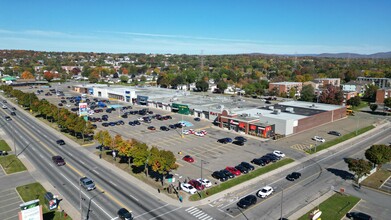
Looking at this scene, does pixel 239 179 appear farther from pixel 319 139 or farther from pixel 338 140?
pixel 338 140

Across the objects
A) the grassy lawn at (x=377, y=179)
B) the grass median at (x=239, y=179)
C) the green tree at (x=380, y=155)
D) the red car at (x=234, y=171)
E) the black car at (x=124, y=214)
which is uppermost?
the green tree at (x=380, y=155)

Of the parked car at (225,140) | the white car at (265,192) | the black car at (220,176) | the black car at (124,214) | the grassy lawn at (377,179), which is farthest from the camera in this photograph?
the parked car at (225,140)

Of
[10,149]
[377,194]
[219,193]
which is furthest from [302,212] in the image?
[10,149]

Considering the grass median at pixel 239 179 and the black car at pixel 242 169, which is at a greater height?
the black car at pixel 242 169

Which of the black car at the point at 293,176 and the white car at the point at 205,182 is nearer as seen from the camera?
the white car at the point at 205,182

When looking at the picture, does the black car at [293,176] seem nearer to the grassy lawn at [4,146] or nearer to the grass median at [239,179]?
the grass median at [239,179]

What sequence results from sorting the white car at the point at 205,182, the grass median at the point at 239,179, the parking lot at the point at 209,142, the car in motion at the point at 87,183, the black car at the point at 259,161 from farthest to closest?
the parking lot at the point at 209,142 < the black car at the point at 259,161 < the white car at the point at 205,182 < the car in motion at the point at 87,183 < the grass median at the point at 239,179

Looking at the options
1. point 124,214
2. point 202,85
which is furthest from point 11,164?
point 202,85

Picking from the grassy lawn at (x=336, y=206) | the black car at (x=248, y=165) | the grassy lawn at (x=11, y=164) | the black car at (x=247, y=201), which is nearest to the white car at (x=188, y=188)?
the black car at (x=247, y=201)

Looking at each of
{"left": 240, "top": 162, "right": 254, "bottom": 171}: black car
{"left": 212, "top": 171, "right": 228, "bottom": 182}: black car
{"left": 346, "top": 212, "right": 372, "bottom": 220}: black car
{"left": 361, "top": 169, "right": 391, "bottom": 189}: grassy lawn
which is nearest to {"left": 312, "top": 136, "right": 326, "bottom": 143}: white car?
{"left": 361, "top": 169, "right": 391, "bottom": 189}: grassy lawn
